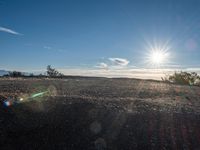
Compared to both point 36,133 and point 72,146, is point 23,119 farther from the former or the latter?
point 72,146

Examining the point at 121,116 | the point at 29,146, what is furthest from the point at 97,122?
the point at 29,146

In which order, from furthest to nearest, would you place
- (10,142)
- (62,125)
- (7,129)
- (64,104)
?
(64,104)
(62,125)
(7,129)
(10,142)

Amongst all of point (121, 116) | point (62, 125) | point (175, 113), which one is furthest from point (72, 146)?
point (175, 113)

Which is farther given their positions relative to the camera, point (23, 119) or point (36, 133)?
point (23, 119)

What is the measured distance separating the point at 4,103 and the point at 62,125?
228 cm

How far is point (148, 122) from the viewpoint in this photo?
24.1 ft

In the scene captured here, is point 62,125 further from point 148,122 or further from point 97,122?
point 148,122

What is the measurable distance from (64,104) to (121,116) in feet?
6.75

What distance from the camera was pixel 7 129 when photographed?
6016mm

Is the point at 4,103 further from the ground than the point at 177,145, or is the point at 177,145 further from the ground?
the point at 4,103

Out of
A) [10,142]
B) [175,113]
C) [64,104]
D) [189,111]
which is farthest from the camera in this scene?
[189,111]

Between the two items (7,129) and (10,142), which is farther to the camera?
(7,129)

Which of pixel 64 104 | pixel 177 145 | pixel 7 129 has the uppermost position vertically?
pixel 64 104

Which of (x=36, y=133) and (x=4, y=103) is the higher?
(x=4, y=103)
